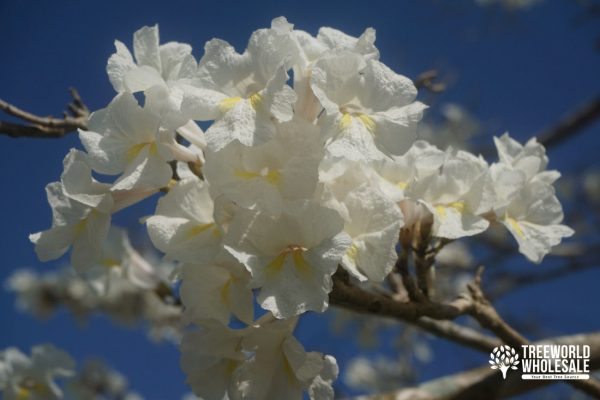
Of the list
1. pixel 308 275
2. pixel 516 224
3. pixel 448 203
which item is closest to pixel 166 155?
pixel 308 275

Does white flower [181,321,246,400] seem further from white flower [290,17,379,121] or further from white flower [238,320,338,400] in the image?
white flower [290,17,379,121]

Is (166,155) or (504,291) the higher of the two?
(166,155)

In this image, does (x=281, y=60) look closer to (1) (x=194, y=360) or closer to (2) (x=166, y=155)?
(2) (x=166, y=155)

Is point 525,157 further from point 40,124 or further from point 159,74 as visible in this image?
point 40,124

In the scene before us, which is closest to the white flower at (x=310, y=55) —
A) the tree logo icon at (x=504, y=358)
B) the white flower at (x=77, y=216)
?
the white flower at (x=77, y=216)

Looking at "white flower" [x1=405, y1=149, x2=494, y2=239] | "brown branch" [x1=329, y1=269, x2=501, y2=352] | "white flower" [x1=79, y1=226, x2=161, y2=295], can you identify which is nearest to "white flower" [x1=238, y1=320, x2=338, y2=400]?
"brown branch" [x1=329, y1=269, x2=501, y2=352]

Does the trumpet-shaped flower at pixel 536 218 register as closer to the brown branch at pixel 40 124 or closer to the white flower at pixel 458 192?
the white flower at pixel 458 192
